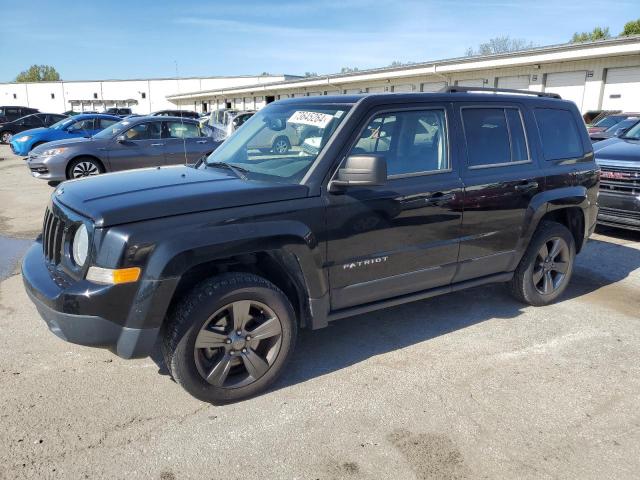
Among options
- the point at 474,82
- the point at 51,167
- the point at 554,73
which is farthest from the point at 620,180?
the point at 474,82

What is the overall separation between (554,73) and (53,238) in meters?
24.2

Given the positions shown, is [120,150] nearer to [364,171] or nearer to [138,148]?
[138,148]

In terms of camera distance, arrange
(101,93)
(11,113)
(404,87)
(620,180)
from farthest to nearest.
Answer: (101,93) < (404,87) < (11,113) < (620,180)

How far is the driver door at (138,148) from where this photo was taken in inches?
437

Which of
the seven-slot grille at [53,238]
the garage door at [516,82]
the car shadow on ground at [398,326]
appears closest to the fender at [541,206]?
the car shadow on ground at [398,326]

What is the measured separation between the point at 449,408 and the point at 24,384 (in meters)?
2.77

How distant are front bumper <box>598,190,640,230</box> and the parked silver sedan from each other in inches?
284

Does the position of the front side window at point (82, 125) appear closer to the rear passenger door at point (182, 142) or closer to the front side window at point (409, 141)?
the rear passenger door at point (182, 142)

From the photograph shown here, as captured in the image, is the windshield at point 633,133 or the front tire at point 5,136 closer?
the windshield at point 633,133

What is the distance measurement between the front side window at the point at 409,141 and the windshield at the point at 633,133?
6.14 m

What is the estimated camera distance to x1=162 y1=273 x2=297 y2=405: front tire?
9.90 ft

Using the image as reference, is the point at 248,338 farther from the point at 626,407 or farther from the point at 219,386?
the point at 626,407

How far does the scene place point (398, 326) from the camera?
443 centimetres

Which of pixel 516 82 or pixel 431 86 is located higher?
pixel 431 86
